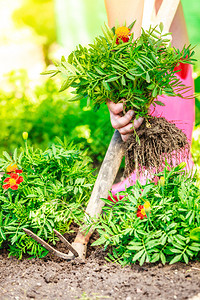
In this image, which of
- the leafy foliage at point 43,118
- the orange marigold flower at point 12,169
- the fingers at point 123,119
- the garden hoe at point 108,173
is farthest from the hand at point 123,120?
the leafy foliage at point 43,118

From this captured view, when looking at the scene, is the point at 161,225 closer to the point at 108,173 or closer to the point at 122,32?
the point at 108,173

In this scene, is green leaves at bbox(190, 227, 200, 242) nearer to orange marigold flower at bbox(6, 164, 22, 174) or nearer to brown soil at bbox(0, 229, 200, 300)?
brown soil at bbox(0, 229, 200, 300)

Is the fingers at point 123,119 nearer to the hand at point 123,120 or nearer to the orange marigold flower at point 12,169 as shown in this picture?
the hand at point 123,120

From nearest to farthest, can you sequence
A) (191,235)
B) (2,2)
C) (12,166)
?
(191,235) < (12,166) < (2,2)

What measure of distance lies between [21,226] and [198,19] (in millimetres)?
2422

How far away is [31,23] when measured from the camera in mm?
7758

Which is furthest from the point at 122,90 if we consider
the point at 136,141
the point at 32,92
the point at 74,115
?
the point at 32,92

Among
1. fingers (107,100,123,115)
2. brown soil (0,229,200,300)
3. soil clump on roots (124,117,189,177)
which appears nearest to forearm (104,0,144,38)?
fingers (107,100,123,115)

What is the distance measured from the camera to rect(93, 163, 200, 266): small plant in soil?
4.66 ft

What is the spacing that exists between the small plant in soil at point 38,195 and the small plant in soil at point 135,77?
0.32 m

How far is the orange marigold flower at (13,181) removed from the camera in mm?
1722

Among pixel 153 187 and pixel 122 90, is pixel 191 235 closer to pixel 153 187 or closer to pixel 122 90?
pixel 153 187

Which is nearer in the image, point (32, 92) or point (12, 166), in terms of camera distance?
point (12, 166)

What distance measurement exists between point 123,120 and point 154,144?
191 millimetres
